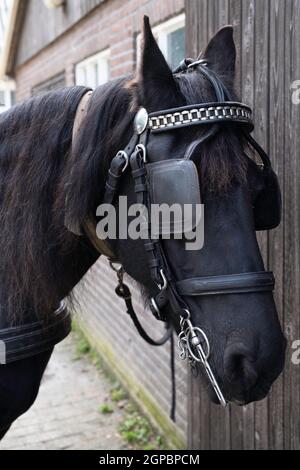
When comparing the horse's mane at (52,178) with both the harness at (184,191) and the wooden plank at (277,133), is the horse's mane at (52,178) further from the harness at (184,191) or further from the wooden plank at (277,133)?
the wooden plank at (277,133)

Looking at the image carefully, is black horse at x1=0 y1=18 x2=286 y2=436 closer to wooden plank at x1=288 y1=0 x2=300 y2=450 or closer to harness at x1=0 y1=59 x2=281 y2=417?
harness at x1=0 y1=59 x2=281 y2=417

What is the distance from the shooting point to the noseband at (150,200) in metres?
1.36

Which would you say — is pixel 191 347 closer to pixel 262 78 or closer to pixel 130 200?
pixel 130 200

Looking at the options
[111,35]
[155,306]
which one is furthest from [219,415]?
Answer: [111,35]

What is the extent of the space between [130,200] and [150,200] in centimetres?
11

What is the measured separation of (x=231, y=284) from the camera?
1.33 metres

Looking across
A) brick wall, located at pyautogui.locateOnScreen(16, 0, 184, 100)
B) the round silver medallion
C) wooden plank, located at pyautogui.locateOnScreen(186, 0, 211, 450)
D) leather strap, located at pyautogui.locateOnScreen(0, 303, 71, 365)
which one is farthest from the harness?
brick wall, located at pyautogui.locateOnScreen(16, 0, 184, 100)

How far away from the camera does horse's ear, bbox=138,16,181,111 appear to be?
138cm

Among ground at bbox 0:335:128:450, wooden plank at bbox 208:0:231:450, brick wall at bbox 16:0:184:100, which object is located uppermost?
brick wall at bbox 16:0:184:100

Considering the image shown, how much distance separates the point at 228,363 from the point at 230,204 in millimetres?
424

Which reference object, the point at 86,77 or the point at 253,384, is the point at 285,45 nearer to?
the point at 253,384

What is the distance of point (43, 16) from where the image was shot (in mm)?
6949

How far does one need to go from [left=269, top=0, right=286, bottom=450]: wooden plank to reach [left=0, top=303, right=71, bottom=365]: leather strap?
40.2 inches

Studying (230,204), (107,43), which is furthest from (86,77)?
(230,204)
